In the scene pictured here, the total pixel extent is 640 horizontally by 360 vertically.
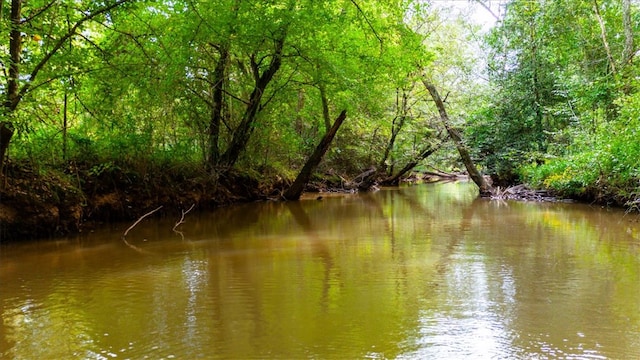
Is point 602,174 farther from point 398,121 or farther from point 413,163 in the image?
point 413,163

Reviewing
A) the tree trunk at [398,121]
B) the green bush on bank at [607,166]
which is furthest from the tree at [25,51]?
the tree trunk at [398,121]

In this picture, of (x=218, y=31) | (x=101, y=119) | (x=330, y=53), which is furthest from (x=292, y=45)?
(x=101, y=119)

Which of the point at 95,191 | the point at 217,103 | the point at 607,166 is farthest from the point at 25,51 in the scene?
the point at 607,166

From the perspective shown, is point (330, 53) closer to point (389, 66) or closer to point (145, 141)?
point (389, 66)

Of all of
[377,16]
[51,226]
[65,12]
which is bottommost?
[51,226]

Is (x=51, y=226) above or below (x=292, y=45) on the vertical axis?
below

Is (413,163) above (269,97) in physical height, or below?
below

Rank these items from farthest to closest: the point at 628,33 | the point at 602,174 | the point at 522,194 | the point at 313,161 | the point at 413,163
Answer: the point at 413,163, the point at 522,194, the point at 313,161, the point at 628,33, the point at 602,174

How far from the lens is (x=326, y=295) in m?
4.96

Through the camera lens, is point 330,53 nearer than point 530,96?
Yes

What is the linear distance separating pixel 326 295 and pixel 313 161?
1198 cm

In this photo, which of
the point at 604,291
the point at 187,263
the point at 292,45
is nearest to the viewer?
the point at 604,291

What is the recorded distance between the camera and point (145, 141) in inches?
442

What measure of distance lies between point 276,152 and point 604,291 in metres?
13.8
